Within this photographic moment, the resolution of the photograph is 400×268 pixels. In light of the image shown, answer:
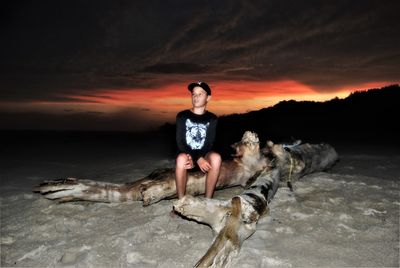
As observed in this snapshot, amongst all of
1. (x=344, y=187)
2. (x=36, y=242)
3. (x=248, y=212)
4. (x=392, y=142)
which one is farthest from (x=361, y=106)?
(x=36, y=242)

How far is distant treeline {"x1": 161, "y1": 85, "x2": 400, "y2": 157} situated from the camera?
40.8ft

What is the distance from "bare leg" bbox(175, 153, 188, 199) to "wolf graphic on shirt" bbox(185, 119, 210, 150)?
271 mm

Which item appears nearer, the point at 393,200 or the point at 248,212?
the point at 248,212

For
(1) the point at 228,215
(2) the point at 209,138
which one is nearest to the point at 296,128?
(2) the point at 209,138

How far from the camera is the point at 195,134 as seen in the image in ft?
13.5

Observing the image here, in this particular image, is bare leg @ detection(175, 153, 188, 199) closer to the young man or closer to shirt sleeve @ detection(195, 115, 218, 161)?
the young man

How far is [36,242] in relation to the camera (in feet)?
10.7

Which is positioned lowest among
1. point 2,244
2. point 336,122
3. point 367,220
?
point 2,244

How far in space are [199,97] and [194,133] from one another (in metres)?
0.46

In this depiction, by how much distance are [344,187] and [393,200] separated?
0.70m

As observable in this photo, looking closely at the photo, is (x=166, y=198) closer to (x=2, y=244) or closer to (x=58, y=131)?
(x=2, y=244)

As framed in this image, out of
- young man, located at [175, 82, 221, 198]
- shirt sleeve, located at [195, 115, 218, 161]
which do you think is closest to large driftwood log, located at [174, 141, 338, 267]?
young man, located at [175, 82, 221, 198]

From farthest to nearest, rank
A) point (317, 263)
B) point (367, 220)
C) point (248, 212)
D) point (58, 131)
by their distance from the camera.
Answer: point (58, 131) → point (367, 220) → point (248, 212) → point (317, 263)

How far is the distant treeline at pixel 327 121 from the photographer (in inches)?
489
